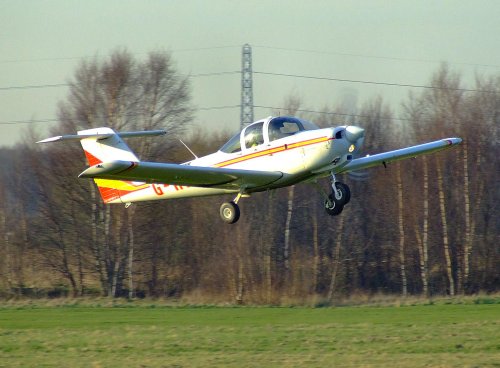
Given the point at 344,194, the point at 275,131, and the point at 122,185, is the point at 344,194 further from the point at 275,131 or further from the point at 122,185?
the point at 122,185

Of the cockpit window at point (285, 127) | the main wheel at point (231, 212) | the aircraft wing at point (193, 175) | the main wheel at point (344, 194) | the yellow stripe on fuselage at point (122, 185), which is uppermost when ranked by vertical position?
the cockpit window at point (285, 127)

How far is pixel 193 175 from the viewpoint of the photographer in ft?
59.4

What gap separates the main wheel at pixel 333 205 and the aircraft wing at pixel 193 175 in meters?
1.15

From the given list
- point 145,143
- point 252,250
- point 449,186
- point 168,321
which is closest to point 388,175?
point 449,186

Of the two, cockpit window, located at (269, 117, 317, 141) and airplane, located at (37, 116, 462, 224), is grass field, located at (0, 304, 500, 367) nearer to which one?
airplane, located at (37, 116, 462, 224)

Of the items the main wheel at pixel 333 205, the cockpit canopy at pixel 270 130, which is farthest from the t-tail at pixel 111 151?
the main wheel at pixel 333 205

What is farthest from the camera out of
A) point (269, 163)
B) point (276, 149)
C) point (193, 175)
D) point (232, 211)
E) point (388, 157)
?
point (388, 157)

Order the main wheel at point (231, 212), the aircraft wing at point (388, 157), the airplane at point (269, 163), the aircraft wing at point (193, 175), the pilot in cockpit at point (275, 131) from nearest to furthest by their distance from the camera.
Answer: the aircraft wing at point (193, 175)
the airplane at point (269, 163)
the pilot in cockpit at point (275, 131)
the main wheel at point (231, 212)
the aircraft wing at point (388, 157)

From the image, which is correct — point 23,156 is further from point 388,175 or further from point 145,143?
point 388,175

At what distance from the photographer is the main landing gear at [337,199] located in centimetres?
1800

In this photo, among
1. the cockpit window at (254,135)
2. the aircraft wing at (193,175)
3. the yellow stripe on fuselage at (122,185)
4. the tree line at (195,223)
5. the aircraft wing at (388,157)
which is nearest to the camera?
the aircraft wing at (193,175)

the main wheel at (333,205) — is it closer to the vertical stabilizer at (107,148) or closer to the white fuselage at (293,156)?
the white fuselage at (293,156)

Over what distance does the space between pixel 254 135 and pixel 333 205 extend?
2196 mm

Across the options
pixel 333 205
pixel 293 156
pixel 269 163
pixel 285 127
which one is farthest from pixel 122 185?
pixel 333 205
